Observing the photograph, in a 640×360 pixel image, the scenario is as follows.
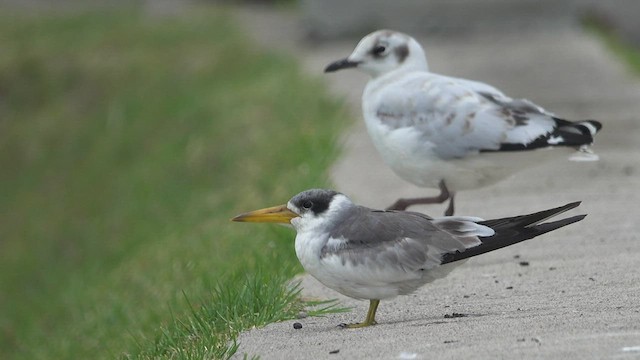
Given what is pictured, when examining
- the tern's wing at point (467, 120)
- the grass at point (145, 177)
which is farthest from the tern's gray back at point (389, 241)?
the tern's wing at point (467, 120)

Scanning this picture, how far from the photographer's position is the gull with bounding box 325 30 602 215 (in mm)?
6887

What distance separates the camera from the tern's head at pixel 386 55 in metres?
7.90

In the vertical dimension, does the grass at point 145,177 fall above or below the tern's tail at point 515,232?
below

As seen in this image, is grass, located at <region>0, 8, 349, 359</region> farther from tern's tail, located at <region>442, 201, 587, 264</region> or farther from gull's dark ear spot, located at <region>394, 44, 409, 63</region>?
gull's dark ear spot, located at <region>394, 44, 409, 63</region>

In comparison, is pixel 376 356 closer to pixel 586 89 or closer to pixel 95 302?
pixel 95 302

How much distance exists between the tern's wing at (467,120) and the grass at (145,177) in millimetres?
1033

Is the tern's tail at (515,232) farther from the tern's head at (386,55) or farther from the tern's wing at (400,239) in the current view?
the tern's head at (386,55)

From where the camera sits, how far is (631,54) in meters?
15.1

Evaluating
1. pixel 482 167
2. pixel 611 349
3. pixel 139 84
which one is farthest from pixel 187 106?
pixel 611 349

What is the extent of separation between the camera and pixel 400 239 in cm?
526

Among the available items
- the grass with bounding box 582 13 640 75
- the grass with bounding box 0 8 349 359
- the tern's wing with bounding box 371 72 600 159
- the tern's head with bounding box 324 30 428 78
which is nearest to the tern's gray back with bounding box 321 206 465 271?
the grass with bounding box 0 8 349 359

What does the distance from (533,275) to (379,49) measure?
2.24 metres

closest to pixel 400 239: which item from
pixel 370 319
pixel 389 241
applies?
pixel 389 241

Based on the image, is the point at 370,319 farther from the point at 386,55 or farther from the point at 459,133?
the point at 386,55
